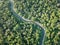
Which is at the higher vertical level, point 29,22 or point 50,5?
point 50,5

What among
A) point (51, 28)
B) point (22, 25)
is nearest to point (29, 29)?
point (22, 25)

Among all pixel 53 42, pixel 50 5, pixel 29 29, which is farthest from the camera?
pixel 50 5

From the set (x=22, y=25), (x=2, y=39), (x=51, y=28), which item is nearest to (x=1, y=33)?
(x=2, y=39)

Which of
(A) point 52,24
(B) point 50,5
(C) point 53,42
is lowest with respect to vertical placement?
(C) point 53,42

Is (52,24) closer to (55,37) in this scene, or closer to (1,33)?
(55,37)

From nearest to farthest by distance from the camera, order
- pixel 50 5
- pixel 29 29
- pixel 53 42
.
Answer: pixel 53 42 → pixel 29 29 → pixel 50 5

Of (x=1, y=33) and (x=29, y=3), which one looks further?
(x=29, y=3)
